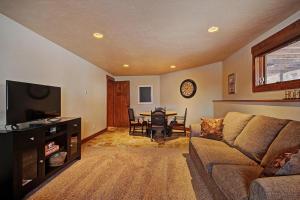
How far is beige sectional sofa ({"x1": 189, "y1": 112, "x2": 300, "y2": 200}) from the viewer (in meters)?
1.11

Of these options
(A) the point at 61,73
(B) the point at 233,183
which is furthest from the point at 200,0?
(A) the point at 61,73

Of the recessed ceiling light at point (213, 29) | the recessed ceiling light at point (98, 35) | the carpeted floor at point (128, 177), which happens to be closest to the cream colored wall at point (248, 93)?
the recessed ceiling light at point (213, 29)

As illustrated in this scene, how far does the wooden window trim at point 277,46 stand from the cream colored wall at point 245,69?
75 millimetres

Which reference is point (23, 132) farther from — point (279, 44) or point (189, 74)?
point (189, 74)

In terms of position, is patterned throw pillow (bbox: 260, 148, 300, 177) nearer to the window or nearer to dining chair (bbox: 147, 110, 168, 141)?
dining chair (bbox: 147, 110, 168, 141)

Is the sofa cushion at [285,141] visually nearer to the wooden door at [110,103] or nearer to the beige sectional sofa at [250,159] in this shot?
the beige sectional sofa at [250,159]

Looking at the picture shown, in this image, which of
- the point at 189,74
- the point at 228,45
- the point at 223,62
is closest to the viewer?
the point at 228,45

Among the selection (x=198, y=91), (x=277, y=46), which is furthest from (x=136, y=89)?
(x=277, y=46)

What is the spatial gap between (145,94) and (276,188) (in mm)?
6721

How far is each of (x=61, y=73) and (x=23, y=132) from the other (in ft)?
6.32

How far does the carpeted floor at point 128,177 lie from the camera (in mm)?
2180

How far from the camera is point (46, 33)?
9.73ft

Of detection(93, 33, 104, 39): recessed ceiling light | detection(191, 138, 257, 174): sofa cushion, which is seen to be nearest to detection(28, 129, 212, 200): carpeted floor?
detection(191, 138, 257, 174): sofa cushion

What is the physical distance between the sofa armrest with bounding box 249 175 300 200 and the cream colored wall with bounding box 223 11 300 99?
1950mm
